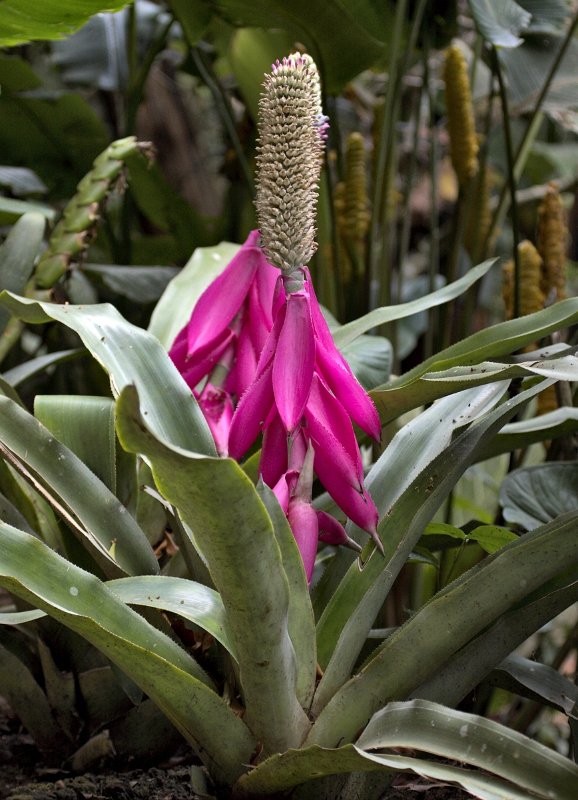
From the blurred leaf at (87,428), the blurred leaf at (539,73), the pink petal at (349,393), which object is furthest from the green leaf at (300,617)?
the blurred leaf at (539,73)

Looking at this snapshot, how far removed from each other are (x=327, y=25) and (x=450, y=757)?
99cm

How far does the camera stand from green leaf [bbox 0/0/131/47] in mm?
904

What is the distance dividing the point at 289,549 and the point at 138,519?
0.97 ft

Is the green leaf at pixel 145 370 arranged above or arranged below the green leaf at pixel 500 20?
below

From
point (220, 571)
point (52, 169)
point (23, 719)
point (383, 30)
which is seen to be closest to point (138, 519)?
point (23, 719)

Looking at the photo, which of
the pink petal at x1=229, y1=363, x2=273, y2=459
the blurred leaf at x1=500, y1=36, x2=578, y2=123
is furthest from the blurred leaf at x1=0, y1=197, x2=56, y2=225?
the blurred leaf at x1=500, y1=36, x2=578, y2=123

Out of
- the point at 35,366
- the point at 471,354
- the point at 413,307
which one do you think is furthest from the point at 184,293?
the point at 471,354

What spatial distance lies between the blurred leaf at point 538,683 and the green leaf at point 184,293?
486 mm

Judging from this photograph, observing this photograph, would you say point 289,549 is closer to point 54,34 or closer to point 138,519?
point 138,519

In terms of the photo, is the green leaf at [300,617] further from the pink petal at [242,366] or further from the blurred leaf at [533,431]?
the blurred leaf at [533,431]

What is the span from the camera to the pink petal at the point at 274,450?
64cm

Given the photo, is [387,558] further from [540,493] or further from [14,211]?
[14,211]

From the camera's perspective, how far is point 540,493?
2.81 feet

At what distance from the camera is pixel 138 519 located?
85cm
